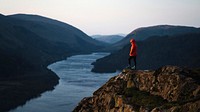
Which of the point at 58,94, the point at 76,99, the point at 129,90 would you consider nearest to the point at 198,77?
the point at 129,90

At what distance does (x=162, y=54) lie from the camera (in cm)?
15962

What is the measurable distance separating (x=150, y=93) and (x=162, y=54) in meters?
141

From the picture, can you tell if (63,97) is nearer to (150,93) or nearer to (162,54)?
(150,93)

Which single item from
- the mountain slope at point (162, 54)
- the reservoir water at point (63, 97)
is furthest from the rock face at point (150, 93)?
the mountain slope at point (162, 54)

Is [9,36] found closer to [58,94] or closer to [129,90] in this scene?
[58,94]

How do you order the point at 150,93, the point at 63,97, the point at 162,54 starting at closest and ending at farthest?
the point at 150,93, the point at 63,97, the point at 162,54

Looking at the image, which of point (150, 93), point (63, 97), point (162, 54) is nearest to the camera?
point (150, 93)

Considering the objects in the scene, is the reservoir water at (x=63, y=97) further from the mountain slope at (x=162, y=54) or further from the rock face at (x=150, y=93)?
the rock face at (x=150, y=93)

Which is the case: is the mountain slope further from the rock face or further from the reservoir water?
the rock face

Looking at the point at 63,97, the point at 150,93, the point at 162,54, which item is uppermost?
the point at 150,93

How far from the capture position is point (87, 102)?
25.5m

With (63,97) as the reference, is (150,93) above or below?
above

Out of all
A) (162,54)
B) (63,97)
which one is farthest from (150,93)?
(162,54)

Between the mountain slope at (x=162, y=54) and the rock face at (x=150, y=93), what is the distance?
112916 millimetres
